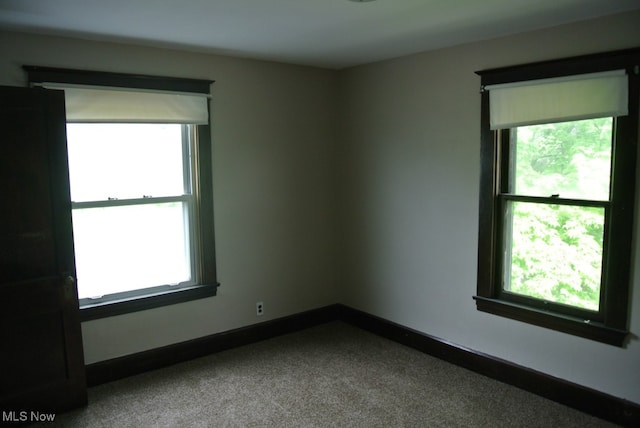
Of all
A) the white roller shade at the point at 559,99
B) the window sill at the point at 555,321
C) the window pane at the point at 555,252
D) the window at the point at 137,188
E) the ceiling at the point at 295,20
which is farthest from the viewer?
the window at the point at 137,188

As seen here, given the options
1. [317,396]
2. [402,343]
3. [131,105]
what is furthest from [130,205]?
[402,343]

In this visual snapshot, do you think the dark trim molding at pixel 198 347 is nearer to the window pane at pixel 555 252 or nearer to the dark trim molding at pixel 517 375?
the dark trim molding at pixel 517 375

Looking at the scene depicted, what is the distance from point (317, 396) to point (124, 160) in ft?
7.08

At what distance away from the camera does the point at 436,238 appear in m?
3.72

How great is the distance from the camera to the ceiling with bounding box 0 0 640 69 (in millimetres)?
2445

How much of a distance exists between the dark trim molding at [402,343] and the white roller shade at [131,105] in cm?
174

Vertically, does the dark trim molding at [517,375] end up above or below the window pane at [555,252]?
below

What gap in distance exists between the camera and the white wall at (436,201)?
2.87m

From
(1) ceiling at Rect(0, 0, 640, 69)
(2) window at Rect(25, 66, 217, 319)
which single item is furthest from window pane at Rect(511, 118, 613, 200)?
(2) window at Rect(25, 66, 217, 319)

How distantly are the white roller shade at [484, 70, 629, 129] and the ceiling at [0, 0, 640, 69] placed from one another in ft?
1.17

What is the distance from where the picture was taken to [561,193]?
9.84 ft

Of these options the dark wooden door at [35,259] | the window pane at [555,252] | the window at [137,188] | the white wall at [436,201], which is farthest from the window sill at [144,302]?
the window pane at [555,252]

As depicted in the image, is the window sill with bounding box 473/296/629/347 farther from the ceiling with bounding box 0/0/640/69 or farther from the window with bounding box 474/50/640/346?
the ceiling with bounding box 0/0/640/69

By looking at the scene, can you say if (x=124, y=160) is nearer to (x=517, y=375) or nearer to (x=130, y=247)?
(x=130, y=247)
